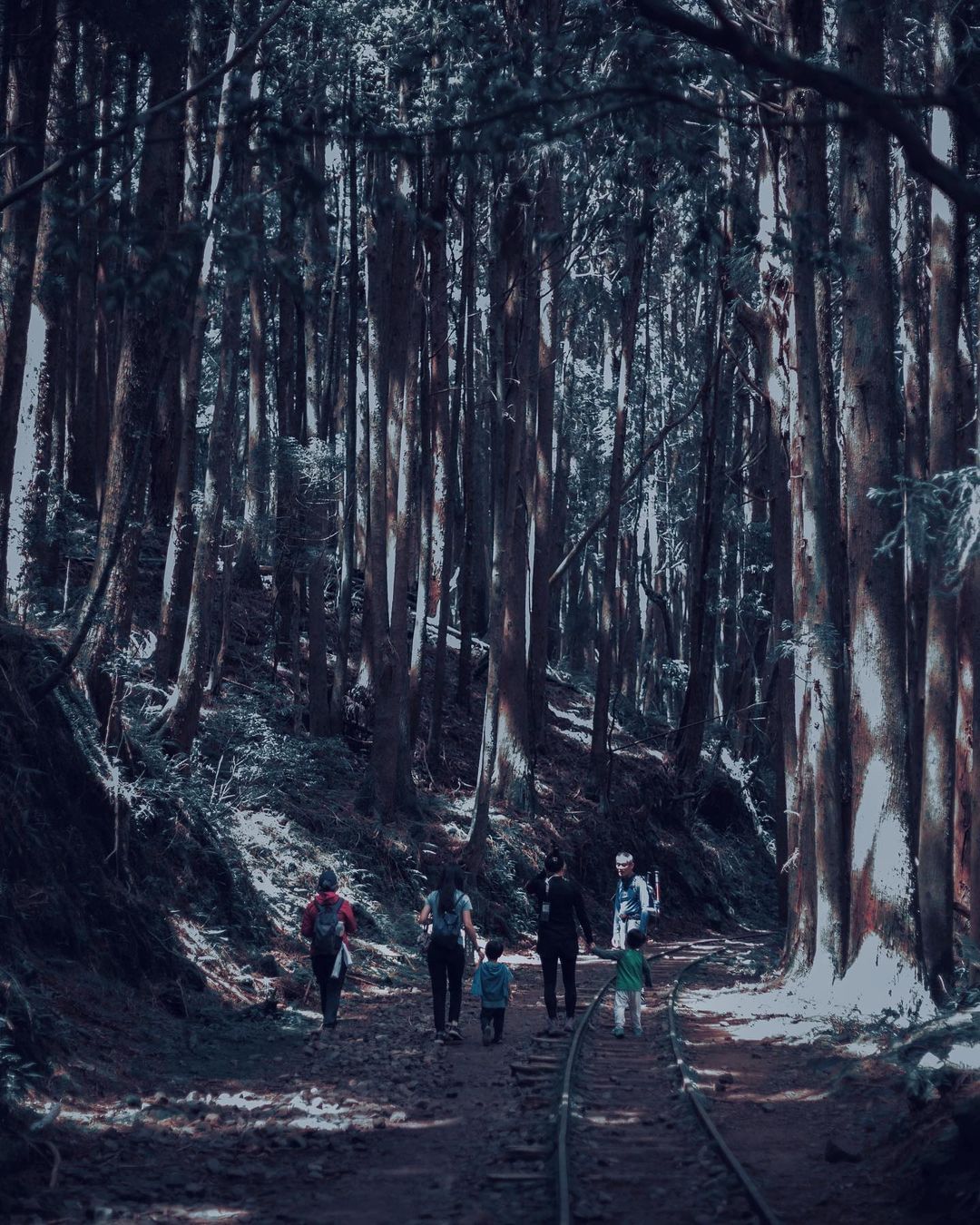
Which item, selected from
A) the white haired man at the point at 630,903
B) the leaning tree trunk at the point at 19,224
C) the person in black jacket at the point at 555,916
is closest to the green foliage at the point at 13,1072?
the person in black jacket at the point at 555,916

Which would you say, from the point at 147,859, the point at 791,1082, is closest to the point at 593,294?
the point at 147,859

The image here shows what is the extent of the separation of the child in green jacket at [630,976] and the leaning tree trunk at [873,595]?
2.30 m

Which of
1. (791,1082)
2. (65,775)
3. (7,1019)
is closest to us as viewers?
(7,1019)

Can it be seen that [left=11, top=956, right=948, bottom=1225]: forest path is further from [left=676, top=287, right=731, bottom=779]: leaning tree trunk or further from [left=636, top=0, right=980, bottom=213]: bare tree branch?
[left=676, top=287, right=731, bottom=779]: leaning tree trunk

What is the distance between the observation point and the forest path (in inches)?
285

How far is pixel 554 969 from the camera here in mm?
13445

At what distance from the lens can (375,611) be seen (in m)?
20.5

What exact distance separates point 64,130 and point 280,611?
9935mm

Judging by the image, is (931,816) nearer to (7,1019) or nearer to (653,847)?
(7,1019)

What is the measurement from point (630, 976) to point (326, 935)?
2899 mm

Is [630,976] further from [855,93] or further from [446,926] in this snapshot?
[855,93]

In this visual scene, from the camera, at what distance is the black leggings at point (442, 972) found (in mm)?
12211

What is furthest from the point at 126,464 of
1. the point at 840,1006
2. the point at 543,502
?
the point at 543,502

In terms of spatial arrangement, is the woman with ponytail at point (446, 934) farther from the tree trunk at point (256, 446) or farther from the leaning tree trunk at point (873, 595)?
the tree trunk at point (256, 446)
